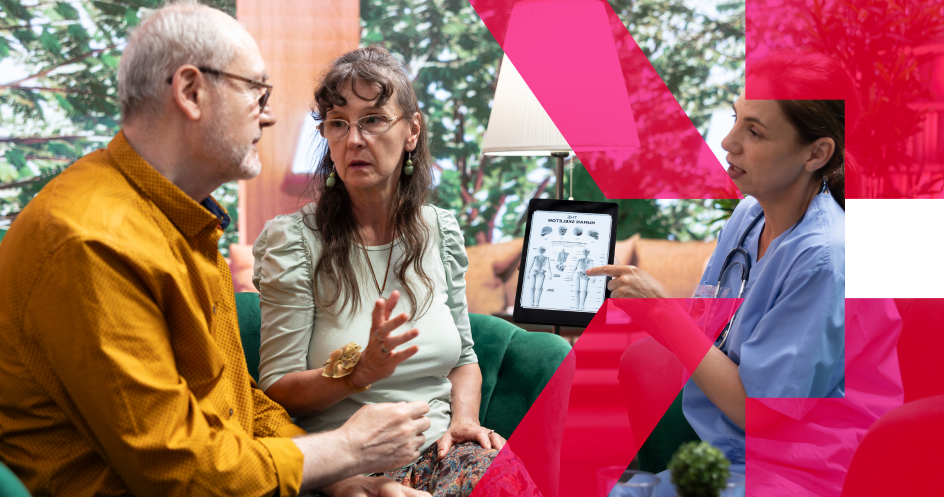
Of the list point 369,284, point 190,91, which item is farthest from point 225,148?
point 369,284

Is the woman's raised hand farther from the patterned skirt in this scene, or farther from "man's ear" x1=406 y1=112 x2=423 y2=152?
"man's ear" x1=406 y1=112 x2=423 y2=152

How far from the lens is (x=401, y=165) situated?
170cm

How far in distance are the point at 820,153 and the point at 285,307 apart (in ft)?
3.57

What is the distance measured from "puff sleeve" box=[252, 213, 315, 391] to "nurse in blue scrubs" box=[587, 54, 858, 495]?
658 millimetres

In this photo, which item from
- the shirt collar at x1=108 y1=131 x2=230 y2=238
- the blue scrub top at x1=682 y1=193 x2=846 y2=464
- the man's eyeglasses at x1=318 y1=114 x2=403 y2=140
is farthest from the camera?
the man's eyeglasses at x1=318 y1=114 x2=403 y2=140

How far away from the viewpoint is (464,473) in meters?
1.40

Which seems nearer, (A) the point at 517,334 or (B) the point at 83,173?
(B) the point at 83,173

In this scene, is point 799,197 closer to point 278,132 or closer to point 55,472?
point 55,472

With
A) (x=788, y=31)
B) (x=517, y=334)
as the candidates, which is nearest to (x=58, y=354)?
(x=517, y=334)

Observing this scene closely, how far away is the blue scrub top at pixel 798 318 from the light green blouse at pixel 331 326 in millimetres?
629

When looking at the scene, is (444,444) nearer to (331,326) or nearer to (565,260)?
(331,326)

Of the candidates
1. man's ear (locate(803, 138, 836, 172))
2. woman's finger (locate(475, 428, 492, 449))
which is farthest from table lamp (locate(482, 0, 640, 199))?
woman's finger (locate(475, 428, 492, 449))

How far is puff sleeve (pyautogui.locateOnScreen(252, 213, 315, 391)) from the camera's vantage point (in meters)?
1.45

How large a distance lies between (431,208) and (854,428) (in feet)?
3.46
